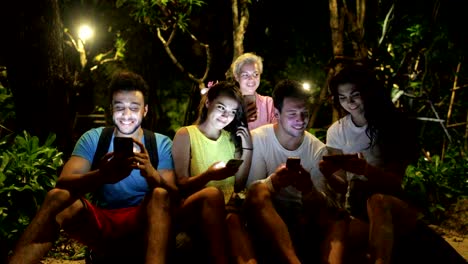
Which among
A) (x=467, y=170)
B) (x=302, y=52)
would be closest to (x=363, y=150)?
(x=467, y=170)

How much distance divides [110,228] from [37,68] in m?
3.00

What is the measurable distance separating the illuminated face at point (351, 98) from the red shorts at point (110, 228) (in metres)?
2.14

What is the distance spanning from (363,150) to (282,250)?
1.33 m

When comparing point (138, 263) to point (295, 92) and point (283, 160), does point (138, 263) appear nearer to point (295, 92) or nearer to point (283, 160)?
point (283, 160)

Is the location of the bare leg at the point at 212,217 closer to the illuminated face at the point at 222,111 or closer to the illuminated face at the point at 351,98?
the illuminated face at the point at 222,111

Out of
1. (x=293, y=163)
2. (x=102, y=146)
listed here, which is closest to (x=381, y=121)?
(x=293, y=163)

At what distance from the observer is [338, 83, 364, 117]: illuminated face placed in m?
4.25

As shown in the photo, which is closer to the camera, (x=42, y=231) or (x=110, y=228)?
(x=42, y=231)

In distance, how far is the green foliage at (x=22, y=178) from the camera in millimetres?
4863

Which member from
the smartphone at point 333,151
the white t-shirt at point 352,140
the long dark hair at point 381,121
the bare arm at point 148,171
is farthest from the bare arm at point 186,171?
the long dark hair at point 381,121

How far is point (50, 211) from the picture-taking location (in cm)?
348

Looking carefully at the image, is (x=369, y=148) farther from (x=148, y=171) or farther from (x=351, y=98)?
(x=148, y=171)

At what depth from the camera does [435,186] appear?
6.75 m

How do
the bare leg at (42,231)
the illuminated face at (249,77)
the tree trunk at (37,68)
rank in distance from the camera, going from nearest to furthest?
the bare leg at (42,231) → the illuminated face at (249,77) → the tree trunk at (37,68)
